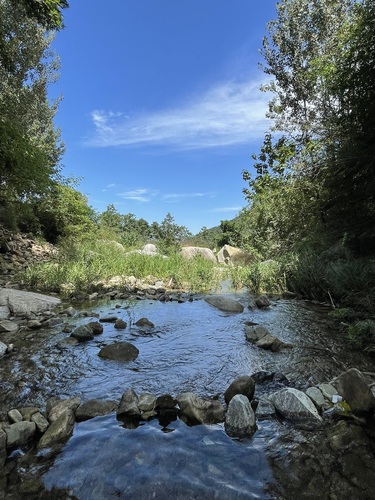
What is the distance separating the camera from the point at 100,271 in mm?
11008

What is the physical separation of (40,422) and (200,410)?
136 cm

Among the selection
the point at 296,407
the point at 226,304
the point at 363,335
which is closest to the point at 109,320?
the point at 226,304

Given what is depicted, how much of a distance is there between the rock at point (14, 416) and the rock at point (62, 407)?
237 mm

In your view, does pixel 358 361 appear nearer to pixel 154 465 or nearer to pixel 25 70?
pixel 154 465

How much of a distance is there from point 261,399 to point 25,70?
23499 millimetres

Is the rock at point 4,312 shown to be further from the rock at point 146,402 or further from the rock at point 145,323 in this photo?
the rock at point 146,402

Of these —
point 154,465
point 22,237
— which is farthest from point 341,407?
point 22,237

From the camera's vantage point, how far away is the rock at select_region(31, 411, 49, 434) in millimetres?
2533

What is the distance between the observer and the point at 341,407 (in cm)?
280

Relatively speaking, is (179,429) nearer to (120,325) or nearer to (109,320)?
(120,325)

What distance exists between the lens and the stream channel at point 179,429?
6.55 feet

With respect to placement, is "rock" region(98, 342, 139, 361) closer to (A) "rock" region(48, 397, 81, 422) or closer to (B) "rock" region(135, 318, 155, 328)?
(A) "rock" region(48, 397, 81, 422)

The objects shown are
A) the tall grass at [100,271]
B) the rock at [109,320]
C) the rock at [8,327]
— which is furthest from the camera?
the tall grass at [100,271]

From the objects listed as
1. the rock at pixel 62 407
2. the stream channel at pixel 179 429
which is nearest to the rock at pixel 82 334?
the stream channel at pixel 179 429
